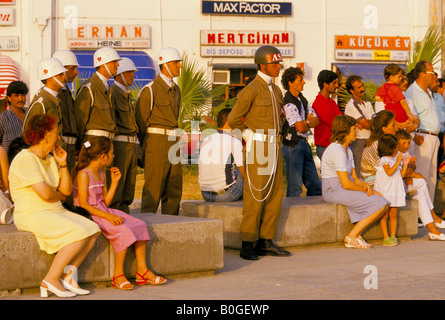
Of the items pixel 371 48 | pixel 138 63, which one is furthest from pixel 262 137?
pixel 371 48

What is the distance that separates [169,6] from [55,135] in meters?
18.3

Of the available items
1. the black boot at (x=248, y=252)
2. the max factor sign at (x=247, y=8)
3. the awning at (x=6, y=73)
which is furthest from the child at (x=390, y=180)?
the max factor sign at (x=247, y=8)

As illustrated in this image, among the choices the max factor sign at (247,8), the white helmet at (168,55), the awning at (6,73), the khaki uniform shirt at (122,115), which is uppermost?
the max factor sign at (247,8)

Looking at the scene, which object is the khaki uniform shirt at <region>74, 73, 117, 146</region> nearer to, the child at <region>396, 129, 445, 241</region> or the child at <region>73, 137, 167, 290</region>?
the child at <region>73, 137, 167, 290</region>

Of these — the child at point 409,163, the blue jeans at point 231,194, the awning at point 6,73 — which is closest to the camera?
the blue jeans at point 231,194

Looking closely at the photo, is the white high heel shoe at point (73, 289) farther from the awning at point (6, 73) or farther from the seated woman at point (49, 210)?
the awning at point (6, 73)

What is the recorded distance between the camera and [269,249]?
9547 mm

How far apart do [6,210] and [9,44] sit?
1683cm

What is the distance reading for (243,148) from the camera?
955 cm

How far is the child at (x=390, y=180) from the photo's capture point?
1046 centimetres

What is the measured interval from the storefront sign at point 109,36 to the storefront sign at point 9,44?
4.48 feet

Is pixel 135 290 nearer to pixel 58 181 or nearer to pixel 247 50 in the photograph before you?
pixel 58 181

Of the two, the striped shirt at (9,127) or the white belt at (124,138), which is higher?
the striped shirt at (9,127)

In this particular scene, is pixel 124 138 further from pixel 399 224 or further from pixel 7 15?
pixel 7 15
